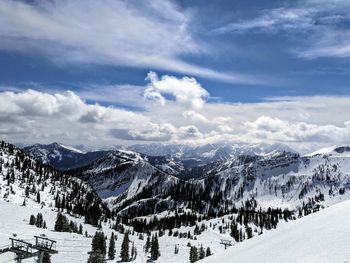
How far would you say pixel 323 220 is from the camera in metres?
22.4

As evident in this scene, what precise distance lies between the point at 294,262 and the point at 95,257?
13415 cm

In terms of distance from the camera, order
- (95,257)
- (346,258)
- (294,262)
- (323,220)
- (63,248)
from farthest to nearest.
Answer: (63,248)
(95,257)
(323,220)
(294,262)
(346,258)

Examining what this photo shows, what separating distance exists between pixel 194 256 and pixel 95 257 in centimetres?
7236

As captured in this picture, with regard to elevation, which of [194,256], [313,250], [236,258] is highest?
[313,250]

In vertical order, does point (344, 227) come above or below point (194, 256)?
above

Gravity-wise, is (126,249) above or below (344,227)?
below

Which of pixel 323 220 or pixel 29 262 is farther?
pixel 29 262

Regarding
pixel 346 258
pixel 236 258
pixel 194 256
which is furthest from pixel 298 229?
pixel 194 256

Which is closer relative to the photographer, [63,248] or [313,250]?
[313,250]

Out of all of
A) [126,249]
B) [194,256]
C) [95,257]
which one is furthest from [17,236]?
[194,256]

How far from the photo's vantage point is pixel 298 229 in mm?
23078

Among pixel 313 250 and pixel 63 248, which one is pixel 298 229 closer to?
pixel 313 250

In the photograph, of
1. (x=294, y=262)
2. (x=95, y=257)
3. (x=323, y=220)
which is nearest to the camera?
Result: (x=294, y=262)

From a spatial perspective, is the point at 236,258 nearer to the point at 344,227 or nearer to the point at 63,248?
the point at 344,227
